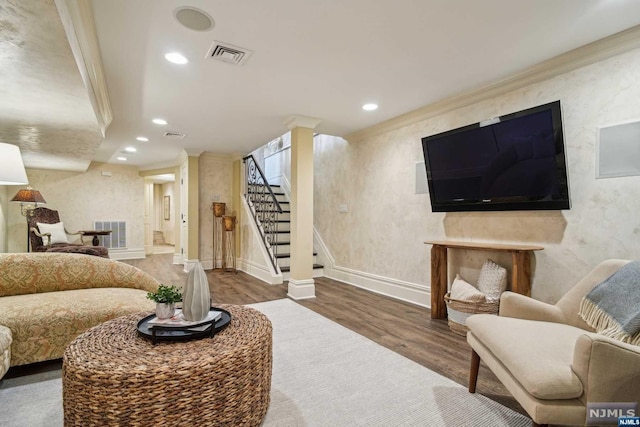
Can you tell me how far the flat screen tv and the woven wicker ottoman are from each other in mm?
2478

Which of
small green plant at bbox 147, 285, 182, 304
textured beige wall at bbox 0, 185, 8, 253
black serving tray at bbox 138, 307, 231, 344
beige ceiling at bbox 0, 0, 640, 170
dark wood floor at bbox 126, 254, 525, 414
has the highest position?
beige ceiling at bbox 0, 0, 640, 170

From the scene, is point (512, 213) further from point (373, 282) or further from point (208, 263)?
point (208, 263)

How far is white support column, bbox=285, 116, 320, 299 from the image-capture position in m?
3.86

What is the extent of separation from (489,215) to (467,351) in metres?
1.34

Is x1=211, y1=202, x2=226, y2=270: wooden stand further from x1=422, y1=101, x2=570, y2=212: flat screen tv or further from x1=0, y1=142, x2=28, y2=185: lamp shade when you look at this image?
x1=422, y1=101, x2=570, y2=212: flat screen tv

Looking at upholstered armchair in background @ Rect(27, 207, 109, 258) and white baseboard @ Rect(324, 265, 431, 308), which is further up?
upholstered armchair in background @ Rect(27, 207, 109, 258)

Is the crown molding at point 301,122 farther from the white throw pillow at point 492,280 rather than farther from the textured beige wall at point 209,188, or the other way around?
the textured beige wall at point 209,188

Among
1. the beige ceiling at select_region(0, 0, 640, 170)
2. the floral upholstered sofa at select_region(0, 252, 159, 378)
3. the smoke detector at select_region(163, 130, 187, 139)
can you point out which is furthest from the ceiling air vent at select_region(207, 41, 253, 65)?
the smoke detector at select_region(163, 130, 187, 139)

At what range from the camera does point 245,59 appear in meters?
2.40

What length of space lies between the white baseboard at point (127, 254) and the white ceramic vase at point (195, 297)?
752cm

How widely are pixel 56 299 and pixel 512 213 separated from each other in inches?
150

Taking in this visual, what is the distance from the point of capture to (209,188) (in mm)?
6277

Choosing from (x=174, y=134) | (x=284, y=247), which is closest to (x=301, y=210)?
(x=284, y=247)

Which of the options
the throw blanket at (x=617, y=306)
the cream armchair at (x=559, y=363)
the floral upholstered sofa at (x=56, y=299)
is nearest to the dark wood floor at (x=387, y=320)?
the cream armchair at (x=559, y=363)
